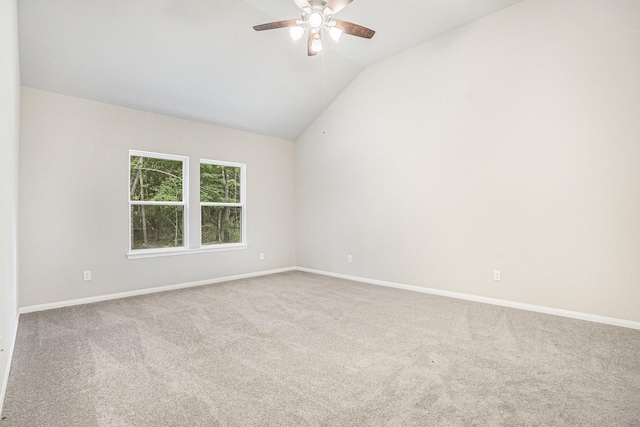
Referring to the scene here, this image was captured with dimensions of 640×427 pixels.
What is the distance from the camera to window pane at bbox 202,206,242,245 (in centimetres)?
527

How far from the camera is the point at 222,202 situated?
5480 mm

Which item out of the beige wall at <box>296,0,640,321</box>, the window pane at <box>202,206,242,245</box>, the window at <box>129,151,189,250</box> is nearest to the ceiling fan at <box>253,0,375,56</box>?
the beige wall at <box>296,0,640,321</box>

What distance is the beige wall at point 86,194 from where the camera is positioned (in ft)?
12.0

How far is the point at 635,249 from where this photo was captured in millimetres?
3035

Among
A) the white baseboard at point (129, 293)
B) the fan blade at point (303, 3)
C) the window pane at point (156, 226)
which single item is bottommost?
the white baseboard at point (129, 293)

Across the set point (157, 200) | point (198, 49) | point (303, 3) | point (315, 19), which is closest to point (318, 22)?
point (315, 19)

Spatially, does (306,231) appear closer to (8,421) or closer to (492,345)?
(492,345)

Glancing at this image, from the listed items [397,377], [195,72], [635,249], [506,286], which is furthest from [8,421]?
[635,249]

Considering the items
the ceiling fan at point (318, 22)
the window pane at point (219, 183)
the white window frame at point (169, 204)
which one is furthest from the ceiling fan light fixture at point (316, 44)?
the window pane at point (219, 183)

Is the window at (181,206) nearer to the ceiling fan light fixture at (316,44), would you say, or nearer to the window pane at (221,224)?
the window pane at (221,224)

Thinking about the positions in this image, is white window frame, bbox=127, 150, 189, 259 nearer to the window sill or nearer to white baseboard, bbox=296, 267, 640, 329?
the window sill

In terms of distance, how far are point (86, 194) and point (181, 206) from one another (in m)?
1.24

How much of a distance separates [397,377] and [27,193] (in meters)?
4.24

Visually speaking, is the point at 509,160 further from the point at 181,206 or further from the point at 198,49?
the point at 181,206
